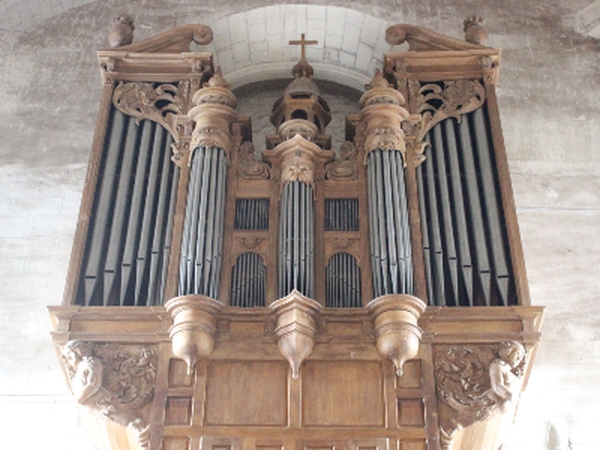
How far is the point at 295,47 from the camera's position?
12812 mm

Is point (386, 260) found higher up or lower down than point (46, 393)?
higher up

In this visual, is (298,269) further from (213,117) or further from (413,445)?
(213,117)

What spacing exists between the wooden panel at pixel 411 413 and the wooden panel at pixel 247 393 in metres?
1.08

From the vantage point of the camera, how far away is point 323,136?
1038cm

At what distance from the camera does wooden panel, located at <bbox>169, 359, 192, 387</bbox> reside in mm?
8664

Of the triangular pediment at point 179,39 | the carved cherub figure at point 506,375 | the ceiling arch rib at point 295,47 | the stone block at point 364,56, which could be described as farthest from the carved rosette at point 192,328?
the stone block at point 364,56

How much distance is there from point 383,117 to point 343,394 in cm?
326

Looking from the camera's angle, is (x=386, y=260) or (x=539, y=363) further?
(x=539, y=363)

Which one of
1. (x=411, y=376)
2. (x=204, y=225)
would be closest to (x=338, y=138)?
(x=204, y=225)

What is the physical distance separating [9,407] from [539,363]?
585 cm

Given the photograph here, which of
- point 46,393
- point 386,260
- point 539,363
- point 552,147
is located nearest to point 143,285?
point 46,393

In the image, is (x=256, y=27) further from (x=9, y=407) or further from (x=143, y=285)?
(x=9, y=407)

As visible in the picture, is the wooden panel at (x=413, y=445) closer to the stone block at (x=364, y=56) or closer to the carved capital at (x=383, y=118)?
the carved capital at (x=383, y=118)

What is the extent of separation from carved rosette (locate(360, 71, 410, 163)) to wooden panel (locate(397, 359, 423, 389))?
2480mm
